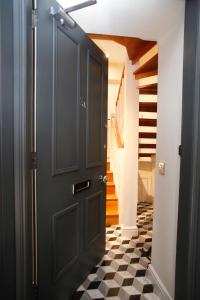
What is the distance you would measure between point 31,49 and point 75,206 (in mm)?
1225

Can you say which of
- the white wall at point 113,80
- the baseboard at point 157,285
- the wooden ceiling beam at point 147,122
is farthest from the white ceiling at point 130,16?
the white wall at point 113,80

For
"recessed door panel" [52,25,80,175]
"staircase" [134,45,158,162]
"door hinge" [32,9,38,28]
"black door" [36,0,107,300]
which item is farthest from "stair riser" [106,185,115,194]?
"door hinge" [32,9,38,28]

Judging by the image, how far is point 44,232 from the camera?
141 cm

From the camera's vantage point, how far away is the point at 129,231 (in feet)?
9.95

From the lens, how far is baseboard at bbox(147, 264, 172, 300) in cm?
173

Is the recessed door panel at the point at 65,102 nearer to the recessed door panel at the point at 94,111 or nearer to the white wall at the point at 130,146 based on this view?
the recessed door panel at the point at 94,111

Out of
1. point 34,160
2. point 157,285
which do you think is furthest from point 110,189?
point 34,160

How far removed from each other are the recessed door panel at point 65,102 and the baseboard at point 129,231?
1730 millimetres

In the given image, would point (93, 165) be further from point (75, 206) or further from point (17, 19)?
point (17, 19)

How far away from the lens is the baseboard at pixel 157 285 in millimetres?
1725

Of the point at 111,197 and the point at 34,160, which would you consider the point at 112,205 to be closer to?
the point at 111,197

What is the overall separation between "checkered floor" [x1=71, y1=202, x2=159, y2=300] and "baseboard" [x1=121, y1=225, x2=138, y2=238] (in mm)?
68

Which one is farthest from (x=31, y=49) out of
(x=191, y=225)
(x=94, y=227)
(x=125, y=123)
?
(x=125, y=123)

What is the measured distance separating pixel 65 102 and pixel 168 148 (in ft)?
3.01
